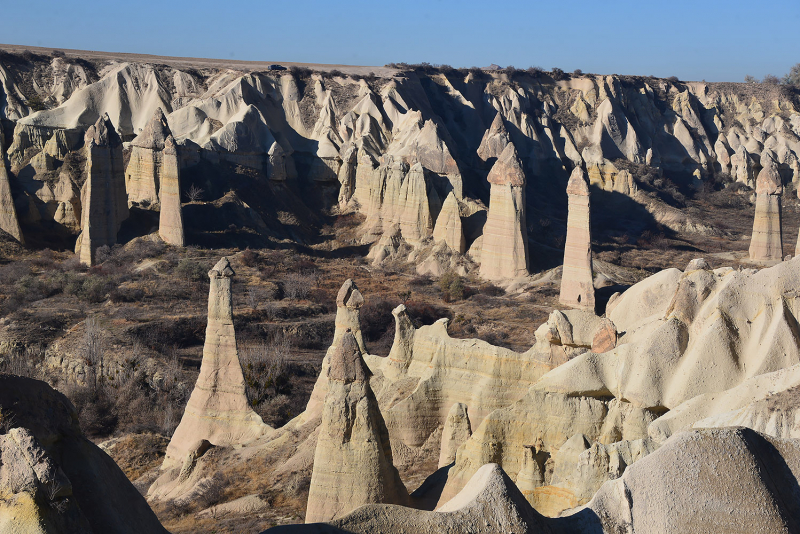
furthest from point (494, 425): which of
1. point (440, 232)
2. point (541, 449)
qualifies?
point (440, 232)

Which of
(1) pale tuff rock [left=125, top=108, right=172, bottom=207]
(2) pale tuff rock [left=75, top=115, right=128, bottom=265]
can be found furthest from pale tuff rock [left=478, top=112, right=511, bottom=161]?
(2) pale tuff rock [left=75, top=115, right=128, bottom=265]

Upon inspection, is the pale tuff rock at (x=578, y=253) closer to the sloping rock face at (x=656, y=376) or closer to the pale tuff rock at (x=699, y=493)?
the sloping rock face at (x=656, y=376)

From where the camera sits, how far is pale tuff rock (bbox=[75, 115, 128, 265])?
3325 centimetres

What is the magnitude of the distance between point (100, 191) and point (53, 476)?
3076cm

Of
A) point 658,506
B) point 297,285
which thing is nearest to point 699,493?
point 658,506

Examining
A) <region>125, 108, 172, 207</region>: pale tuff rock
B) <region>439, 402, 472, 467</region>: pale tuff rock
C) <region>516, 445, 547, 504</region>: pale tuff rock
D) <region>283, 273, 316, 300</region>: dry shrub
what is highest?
<region>125, 108, 172, 207</region>: pale tuff rock

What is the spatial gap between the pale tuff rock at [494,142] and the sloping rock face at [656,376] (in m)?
44.6

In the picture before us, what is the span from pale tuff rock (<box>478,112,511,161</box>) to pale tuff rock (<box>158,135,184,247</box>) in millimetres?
25195

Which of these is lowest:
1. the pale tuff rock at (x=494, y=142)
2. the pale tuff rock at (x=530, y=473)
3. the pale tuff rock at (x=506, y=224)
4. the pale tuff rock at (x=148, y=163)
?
the pale tuff rock at (x=530, y=473)

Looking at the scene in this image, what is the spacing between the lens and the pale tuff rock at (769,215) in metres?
33.1

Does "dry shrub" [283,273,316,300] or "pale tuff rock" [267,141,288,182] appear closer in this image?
"dry shrub" [283,273,316,300]

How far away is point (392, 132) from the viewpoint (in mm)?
51969

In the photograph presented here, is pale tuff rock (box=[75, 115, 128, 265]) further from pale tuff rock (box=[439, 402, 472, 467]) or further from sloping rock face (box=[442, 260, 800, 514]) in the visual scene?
sloping rock face (box=[442, 260, 800, 514])

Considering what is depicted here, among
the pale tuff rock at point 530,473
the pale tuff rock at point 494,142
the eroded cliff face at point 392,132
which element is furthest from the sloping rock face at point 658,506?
the pale tuff rock at point 494,142
